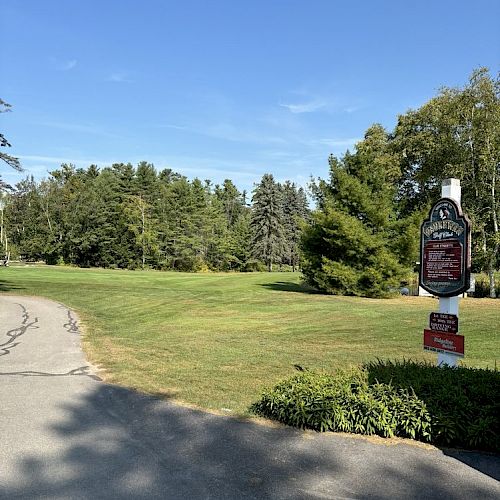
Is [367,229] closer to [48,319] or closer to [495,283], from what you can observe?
[495,283]

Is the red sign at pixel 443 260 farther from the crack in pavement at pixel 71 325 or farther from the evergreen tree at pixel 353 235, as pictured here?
the evergreen tree at pixel 353 235

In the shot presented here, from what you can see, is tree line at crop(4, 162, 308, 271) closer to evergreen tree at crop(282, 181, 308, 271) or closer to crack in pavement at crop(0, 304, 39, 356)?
evergreen tree at crop(282, 181, 308, 271)

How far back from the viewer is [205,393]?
6.99m

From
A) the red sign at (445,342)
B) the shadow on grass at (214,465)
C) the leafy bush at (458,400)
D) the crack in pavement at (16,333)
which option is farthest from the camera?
the crack in pavement at (16,333)

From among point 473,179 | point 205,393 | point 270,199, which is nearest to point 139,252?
point 270,199

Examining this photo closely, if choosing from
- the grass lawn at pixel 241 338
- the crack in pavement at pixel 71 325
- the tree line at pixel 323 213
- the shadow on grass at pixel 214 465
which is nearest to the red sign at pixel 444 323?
the shadow on grass at pixel 214 465

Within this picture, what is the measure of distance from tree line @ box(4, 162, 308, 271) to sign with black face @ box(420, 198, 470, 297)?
57.7 metres

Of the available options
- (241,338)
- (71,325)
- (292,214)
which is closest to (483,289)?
(241,338)

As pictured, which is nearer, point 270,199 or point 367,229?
point 367,229

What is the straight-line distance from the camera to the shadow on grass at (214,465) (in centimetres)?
403

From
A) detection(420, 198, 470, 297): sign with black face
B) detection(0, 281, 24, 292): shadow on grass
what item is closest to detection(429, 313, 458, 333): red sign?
detection(420, 198, 470, 297): sign with black face

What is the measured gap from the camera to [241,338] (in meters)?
12.6

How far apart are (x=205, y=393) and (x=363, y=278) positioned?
1876 centimetres

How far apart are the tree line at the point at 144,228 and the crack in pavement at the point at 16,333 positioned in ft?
165
